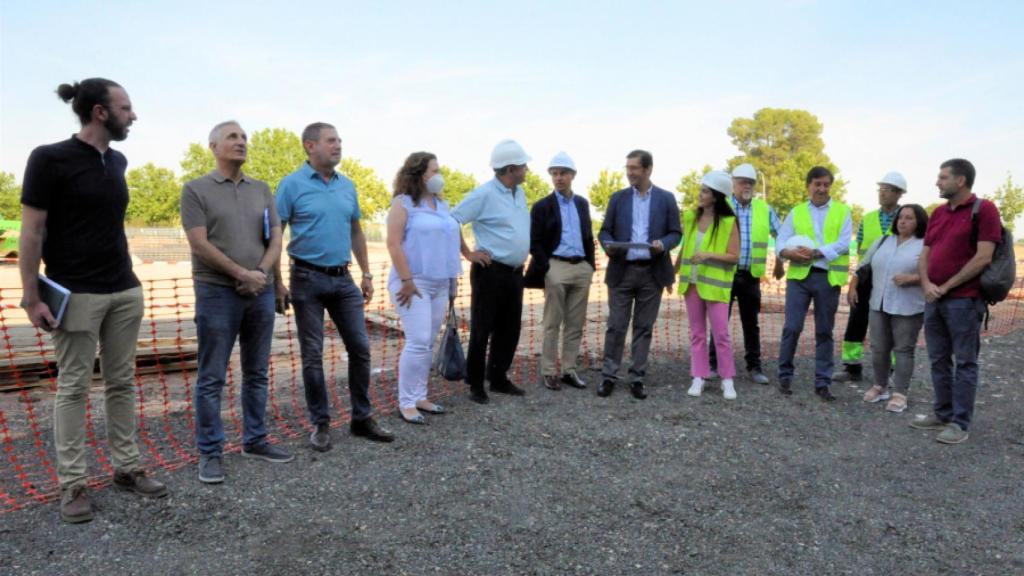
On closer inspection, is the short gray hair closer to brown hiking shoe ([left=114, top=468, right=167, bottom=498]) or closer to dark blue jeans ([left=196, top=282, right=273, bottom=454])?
dark blue jeans ([left=196, top=282, right=273, bottom=454])

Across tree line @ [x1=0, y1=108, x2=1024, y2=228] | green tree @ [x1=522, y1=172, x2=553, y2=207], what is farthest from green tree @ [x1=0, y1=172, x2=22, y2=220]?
green tree @ [x1=522, y1=172, x2=553, y2=207]

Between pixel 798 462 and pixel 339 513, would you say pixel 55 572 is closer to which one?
pixel 339 513

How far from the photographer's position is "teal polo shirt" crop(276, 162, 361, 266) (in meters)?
4.10

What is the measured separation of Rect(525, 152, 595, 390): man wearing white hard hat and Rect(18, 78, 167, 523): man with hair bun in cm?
306

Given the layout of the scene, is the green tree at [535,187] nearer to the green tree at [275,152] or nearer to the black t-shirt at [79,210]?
the green tree at [275,152]

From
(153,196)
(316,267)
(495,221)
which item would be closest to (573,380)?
(495,221)

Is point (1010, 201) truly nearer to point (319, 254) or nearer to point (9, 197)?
point (319, 254)

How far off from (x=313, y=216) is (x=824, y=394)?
4.34 m

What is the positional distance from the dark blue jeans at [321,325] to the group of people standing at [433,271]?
13mm

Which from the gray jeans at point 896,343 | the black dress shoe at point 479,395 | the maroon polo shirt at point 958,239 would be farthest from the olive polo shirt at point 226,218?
the gray jeans at point 896,343

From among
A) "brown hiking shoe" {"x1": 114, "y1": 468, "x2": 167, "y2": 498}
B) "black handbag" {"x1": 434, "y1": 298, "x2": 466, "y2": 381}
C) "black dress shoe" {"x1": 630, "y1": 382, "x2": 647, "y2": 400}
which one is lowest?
"black dress shoe" {"x1": 630, "y1": 382, "x2": 647, "y2": 400}

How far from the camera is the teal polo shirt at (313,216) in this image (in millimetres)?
4098

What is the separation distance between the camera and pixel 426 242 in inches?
185

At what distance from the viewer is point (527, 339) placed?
30.7ft
